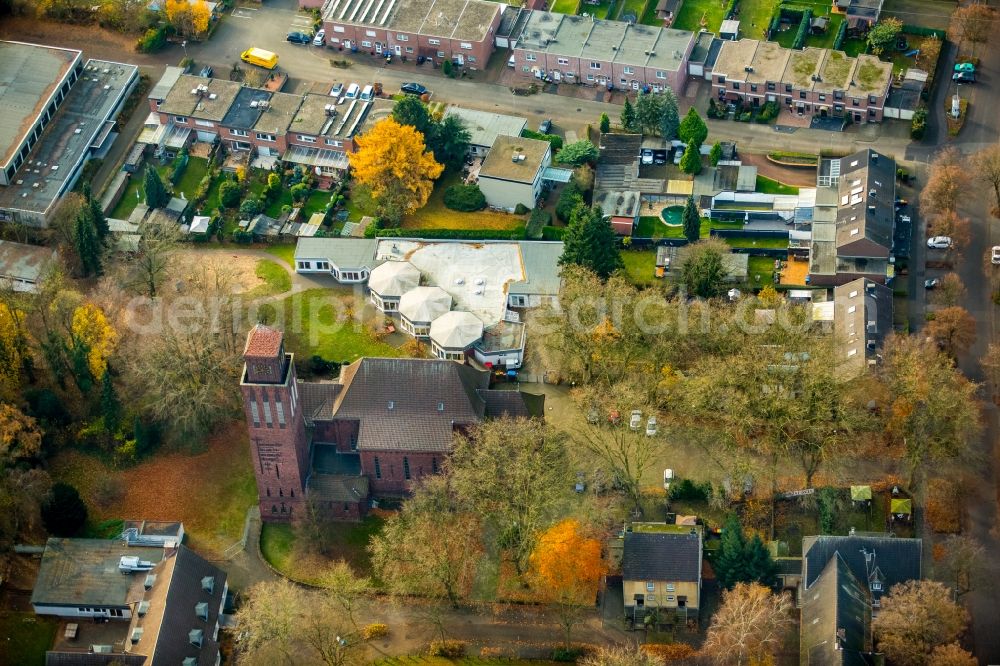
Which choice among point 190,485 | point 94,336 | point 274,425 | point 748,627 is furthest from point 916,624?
point 94,336

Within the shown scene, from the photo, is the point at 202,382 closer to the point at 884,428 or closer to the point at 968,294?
the point at 884,428

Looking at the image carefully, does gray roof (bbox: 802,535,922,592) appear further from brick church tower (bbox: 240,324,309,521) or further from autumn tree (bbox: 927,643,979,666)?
brick church tower (bbox: 240,324,309,521)

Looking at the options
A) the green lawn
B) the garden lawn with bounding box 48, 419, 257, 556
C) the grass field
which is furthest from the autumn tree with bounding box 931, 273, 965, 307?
the green lawn

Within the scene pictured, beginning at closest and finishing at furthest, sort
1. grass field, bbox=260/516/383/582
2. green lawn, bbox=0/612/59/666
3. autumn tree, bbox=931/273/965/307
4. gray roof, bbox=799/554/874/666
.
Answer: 1. gray roof, bbox=799/554/874/666
2. green lawn, bbox=0/612/59/666
3. grass field, bbox=260/516/383/582
4. autumn tree, bbox=931/273/965/307

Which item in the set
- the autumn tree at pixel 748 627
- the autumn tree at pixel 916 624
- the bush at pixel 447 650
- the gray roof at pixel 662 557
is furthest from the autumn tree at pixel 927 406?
the bush at pixel 447 650

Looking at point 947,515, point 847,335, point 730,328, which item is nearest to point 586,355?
point 730,328

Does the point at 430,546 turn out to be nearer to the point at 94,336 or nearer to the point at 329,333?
the point at 329,333

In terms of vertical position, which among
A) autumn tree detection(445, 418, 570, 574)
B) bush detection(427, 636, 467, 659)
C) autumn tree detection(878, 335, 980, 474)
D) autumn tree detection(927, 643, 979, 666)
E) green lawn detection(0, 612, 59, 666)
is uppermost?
autumn tree detection(878, 335, 980, 474)
